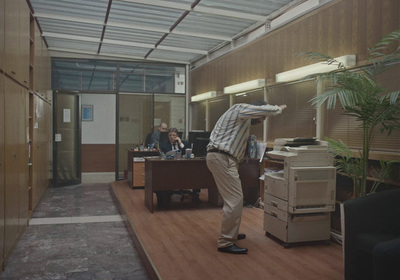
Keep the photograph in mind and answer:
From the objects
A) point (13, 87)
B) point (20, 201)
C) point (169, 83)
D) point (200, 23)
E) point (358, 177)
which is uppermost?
point (200, 23)

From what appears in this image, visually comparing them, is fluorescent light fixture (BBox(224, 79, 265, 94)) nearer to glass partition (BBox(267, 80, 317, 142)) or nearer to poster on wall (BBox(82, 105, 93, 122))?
glass partition (BBox(267, 80, 317, 142))

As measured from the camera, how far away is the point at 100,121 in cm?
1187

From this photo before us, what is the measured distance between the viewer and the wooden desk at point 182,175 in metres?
5.75

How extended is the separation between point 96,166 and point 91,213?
5.55 m

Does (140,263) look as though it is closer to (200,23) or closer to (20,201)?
(20,201)

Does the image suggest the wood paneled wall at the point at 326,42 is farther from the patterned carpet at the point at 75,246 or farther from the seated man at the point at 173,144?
the patterned carpet at the point at 75,246

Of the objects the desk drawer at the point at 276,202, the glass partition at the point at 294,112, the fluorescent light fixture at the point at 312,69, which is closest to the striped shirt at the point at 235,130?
the desk drawer at the point at 276,202

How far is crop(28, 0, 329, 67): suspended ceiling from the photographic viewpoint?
19.1ft

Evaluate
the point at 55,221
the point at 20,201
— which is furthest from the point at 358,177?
the point at 55,221

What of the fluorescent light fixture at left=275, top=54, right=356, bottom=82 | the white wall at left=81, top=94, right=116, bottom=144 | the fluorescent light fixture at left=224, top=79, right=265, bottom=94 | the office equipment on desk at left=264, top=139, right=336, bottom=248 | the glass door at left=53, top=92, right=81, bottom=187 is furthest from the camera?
the white wall at left=81, top=94, right=116, bottom=144

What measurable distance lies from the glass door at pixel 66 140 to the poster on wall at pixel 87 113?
2.43m

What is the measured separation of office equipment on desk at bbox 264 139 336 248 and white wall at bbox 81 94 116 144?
8.59 meters

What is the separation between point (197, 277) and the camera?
10.6 feet

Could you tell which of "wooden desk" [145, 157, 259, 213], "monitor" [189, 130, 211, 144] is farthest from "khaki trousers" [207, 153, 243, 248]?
"monitor" [189, 130, 211, 144]
